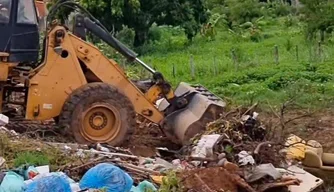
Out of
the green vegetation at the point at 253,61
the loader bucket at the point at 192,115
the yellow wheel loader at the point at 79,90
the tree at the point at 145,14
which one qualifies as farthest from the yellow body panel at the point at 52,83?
the tree at the point at 145,14

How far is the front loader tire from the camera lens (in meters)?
10.1

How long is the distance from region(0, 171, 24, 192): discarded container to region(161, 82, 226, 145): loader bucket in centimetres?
308

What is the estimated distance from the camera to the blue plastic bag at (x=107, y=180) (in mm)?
7375

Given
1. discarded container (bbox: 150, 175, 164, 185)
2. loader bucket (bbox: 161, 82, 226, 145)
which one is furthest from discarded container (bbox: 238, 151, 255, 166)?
loader bucket (bbox: 161, 82, 226, 145)

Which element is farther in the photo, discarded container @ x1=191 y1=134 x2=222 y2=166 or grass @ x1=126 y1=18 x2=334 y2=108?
grass @ x1=126 y1=18 x2=334 y2=108

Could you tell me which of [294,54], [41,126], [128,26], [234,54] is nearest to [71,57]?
[41,126]

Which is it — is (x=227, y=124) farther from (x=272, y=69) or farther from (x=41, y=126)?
(x=272, y=69)

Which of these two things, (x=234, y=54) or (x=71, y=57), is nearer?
(x=71, y=57)

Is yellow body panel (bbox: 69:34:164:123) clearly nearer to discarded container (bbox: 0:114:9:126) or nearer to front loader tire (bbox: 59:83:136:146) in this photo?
front loader tire (bbox: 59:83:136:146)

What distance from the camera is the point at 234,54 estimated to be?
21.1 metres

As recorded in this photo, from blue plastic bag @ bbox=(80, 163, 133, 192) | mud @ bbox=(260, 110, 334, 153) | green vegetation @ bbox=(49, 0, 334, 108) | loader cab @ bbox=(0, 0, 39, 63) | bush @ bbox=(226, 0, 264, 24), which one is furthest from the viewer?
bush @ bbox=(226, 0, 264, 24)

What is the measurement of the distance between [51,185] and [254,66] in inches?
521

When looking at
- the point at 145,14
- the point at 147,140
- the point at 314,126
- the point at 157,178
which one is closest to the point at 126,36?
the point at 145,14

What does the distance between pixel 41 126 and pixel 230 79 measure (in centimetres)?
761
